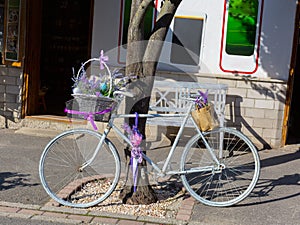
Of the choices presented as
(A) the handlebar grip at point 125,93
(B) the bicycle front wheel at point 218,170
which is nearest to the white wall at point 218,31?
(B) the bicycle front wheel at point 218,170

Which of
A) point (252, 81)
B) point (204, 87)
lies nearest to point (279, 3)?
point (252, 81)

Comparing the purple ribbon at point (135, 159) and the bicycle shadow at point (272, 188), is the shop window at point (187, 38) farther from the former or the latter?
the purple ribbon at point (135, 159)

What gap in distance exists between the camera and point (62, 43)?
11742 millimetres

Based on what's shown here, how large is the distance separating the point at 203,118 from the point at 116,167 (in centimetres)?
99

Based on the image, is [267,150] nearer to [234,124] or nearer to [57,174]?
[234,124]

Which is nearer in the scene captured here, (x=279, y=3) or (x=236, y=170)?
(x=236, y=170)

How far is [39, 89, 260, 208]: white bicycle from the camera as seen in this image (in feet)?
17.7

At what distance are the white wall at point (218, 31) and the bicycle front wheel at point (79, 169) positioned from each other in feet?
8.63

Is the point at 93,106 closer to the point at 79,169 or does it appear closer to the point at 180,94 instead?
the point at 79,169

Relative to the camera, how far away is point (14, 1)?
28.5ft

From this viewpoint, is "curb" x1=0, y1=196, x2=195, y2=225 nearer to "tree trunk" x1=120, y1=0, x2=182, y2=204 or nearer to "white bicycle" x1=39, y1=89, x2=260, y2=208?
"white bicycle" x1=39, y1=89, x2=260, y2=208

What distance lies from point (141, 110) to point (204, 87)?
8.44 ft

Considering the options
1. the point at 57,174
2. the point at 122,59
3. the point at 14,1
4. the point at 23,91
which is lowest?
the point at 57,174

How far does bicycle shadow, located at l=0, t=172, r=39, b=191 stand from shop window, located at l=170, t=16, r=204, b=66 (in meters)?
3.35
